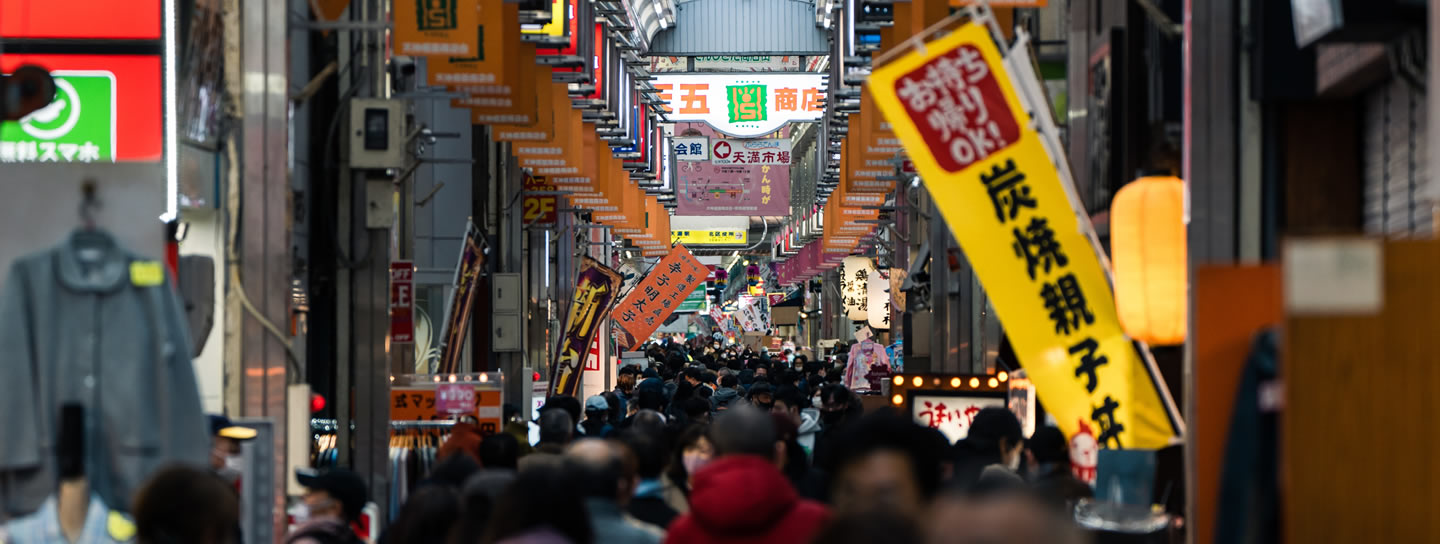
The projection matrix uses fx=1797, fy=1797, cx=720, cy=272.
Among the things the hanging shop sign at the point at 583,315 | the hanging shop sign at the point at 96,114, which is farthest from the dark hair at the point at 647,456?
the hanging shop sign at the point at 583,315

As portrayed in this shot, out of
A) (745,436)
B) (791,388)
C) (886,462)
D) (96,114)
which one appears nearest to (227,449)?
(96,114)

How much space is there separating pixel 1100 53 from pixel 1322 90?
4.20 meters

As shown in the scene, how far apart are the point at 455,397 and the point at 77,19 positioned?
5475 mm

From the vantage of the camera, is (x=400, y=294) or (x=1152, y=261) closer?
(x=1152, y=261)

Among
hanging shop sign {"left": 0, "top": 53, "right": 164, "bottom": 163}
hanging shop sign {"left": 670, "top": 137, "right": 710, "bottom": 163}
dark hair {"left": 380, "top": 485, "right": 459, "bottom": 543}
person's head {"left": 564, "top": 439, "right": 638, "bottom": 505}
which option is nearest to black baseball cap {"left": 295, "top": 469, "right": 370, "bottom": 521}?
dark hair {"left": 380, "top": 485, "right": 459, "bottom": 543}

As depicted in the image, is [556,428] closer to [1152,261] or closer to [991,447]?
[991,447]

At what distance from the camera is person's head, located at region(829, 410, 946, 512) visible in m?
5.00

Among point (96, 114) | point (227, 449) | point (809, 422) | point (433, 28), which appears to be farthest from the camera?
point (433, 28)

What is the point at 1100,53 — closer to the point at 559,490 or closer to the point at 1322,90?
the point at 1322,90

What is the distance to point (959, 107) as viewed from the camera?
8492 mm

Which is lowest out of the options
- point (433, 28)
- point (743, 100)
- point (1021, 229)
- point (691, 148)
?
point (1021, 229)

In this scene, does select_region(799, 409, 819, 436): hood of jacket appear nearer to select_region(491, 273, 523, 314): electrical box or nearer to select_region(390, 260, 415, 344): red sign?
select_region(390, 260, 415, 344): red sign

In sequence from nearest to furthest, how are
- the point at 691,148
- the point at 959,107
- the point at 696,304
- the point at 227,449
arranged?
1. the point at 227,449
2. the point at 959,107
3. the point at 691,148
4. the point at 696,304

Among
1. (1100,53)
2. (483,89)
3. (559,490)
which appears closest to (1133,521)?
(559,490)
